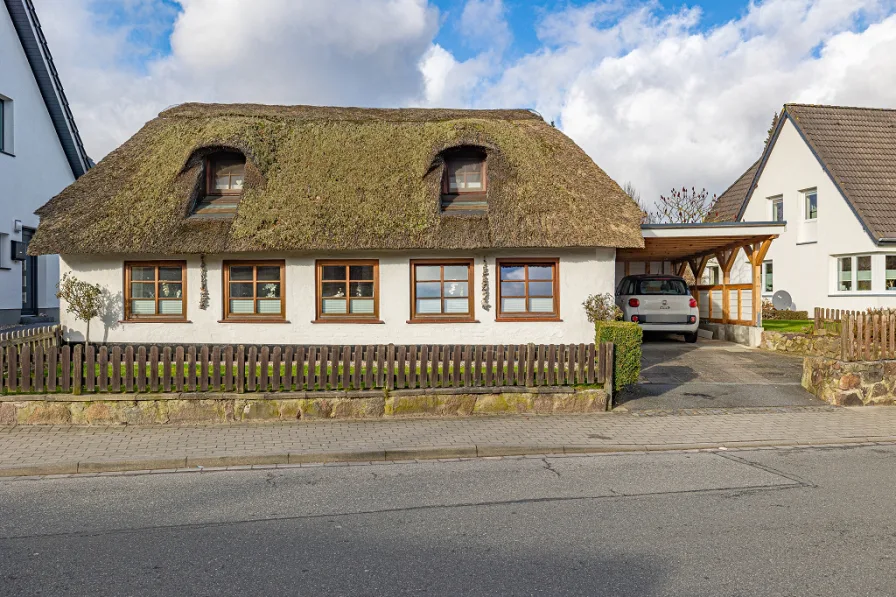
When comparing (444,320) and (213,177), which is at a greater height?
(213,177)

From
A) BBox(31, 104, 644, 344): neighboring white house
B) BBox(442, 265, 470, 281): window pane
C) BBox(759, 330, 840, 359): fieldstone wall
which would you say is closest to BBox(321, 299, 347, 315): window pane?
BBox(31, 104, 644, 344): neighboring white house

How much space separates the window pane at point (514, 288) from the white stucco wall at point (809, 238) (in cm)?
1204

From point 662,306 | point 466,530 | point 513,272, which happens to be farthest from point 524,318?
point 466,530

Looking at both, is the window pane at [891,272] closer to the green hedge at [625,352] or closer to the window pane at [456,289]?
the green hedge at [625,352]

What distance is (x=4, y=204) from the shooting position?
2002 cm

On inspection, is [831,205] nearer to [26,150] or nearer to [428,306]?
[428,306]

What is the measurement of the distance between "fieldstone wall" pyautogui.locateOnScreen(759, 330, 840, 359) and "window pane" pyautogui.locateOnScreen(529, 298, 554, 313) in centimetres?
540

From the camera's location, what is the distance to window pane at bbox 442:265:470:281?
14.0 meters

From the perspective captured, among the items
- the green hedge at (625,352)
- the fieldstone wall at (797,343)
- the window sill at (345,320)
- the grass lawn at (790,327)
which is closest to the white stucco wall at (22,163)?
the window sill at (345,320)

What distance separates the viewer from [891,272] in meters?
19.9

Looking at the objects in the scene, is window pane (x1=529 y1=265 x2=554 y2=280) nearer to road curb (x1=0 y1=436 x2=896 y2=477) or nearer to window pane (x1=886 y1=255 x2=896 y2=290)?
road curb (x1=0 y1=436 x2=896 y2=477)

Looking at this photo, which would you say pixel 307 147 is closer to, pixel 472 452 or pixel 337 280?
pixel 337 280

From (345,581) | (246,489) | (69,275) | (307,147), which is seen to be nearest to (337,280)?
(307,147)

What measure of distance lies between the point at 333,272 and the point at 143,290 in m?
4.03
